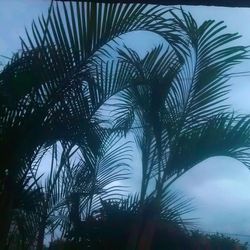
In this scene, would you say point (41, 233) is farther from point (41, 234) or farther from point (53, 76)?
point (53, 76)

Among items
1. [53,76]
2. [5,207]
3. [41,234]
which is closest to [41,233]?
[41,234]

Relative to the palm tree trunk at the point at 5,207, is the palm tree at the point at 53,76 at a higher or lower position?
higher

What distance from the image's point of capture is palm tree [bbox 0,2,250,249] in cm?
312

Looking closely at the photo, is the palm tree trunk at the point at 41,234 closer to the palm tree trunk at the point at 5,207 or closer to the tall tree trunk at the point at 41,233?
the tall tree trunk at the point at 41,233

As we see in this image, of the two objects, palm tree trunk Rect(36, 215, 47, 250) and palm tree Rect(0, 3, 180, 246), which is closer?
palm tree Rect(0, 3, 180, 246)

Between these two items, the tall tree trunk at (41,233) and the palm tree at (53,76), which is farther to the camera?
the tall tree trunk at (41,233)

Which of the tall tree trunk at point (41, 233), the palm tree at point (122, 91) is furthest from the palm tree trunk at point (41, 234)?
the palm tree at point (122, 91)

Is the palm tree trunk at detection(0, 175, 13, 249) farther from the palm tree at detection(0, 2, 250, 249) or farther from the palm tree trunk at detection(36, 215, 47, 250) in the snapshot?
the palm tree trunk at detection(36, 215, 47, 250)

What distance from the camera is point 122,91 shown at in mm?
3861

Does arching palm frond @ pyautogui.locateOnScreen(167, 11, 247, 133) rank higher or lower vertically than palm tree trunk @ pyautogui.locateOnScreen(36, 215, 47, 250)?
higher

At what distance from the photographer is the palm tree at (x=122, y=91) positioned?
123 inches

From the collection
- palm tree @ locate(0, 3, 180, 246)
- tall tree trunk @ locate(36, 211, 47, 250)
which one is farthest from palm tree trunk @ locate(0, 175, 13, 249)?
tall tree trunk @ locate(36, 211, 47, 250)

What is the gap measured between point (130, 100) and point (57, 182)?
975 mm

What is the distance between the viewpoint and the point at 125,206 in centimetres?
387
